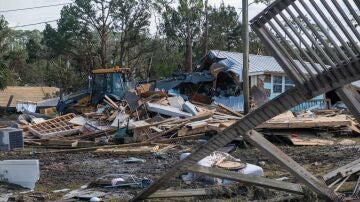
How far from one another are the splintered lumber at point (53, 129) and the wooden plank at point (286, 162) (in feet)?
49.2

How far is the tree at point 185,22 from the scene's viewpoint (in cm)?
5225

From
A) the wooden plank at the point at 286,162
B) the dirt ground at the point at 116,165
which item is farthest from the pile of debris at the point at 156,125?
the wooden plank at the point at 286,162

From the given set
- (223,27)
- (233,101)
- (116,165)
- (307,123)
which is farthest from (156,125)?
(223,27)

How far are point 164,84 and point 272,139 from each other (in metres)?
12.7

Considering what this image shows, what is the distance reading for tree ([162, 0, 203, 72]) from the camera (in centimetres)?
5225

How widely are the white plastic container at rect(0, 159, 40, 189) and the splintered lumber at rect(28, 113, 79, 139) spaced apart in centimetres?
973

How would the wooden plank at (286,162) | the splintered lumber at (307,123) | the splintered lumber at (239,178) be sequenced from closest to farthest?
the wooden plank at (286,162) → the splintered lumber at (239,178) → the splintered lumber at (307,123)

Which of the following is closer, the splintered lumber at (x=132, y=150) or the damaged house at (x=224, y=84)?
the splintered lumber at (x=132, y=150)

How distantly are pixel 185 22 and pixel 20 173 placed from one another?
144 feet

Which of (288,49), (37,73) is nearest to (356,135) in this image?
(288,49)

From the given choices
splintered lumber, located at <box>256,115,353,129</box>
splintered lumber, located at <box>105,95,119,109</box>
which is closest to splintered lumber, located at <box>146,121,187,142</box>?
splintered lumber, located at <box>256,115,353,129</box>

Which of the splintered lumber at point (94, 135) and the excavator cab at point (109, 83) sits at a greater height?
the excavator cab at point (109, 83)

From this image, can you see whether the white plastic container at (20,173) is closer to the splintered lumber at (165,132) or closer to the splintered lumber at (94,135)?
the splintered lumber at (165,132)

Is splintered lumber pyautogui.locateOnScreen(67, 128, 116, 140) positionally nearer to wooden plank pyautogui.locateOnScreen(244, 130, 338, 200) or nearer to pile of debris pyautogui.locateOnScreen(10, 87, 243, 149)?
pile of debris pyautogui.locateOnScreen(10, 87, 243, 149)
